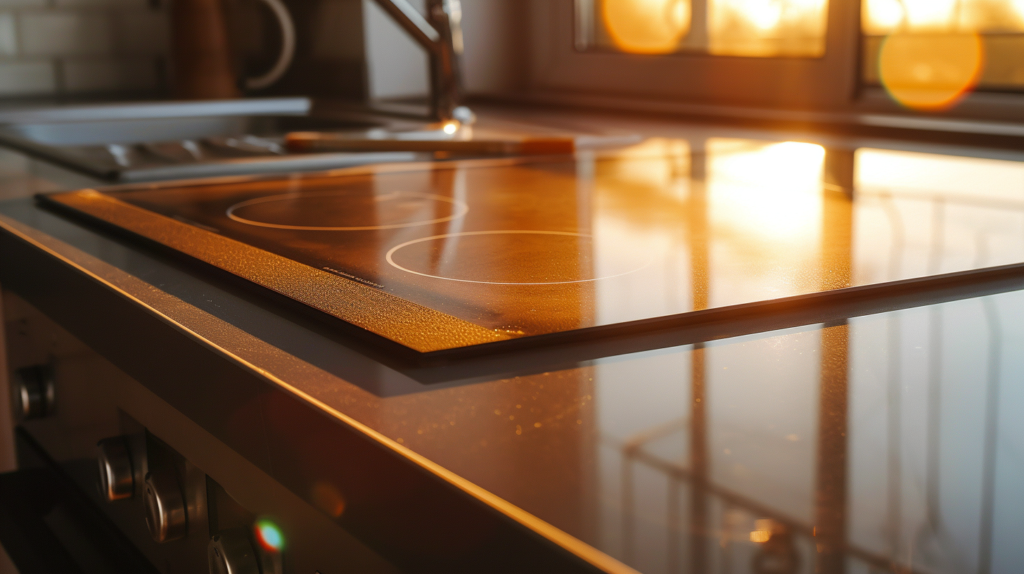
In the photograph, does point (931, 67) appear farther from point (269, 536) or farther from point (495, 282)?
point (269, 536)

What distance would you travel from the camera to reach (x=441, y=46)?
1370 millimetres

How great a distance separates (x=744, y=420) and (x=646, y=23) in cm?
154

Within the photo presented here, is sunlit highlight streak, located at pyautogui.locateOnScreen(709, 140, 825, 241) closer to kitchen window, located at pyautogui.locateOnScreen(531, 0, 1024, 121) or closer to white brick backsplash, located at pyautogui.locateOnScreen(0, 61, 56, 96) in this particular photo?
kitchen window, located at pyautogui.locateOnScreen(531, 0, 1024, 121)

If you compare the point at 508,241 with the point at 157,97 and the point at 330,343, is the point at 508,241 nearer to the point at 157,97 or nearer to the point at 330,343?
the point at 330,343

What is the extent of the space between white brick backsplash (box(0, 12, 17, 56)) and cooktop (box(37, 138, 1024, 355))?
1140 millimetres

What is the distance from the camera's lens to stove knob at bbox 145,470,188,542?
1.63 ft

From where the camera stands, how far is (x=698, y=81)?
159 centimetres

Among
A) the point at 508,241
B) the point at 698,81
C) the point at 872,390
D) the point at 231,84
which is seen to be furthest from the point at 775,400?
the point at 231,84

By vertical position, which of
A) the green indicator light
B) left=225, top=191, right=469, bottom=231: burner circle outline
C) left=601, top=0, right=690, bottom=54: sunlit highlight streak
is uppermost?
left=601, top=0, right=690, bottom=54: sunlit highlight streak

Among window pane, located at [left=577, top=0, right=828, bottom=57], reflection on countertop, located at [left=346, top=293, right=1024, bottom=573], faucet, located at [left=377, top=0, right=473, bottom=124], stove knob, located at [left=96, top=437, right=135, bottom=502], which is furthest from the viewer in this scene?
window pane, located at [left=577, top=0, right=828, bottom=57]

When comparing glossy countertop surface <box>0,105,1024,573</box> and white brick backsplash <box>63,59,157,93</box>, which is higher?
white brick backsplash <box>63,59,157,93</box>

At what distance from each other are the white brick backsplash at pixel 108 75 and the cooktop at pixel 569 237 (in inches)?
44.5

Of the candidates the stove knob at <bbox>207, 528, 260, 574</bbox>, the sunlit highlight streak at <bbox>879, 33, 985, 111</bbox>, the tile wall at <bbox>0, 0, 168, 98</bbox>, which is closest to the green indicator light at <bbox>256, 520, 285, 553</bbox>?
the stove knob at <bbox>207, 528, 260, 574</bbox>

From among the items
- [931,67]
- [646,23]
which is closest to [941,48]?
[931,67]
